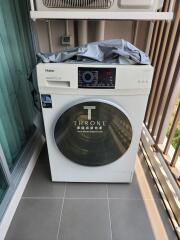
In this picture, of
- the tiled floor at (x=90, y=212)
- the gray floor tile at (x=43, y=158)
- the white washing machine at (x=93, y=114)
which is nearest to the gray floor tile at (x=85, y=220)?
the tiled floor at (x=90, y=212)

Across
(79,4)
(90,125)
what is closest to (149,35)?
(79,4)

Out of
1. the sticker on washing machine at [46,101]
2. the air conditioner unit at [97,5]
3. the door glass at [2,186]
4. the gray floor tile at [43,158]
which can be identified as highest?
the air conditioner unit at [97,5]

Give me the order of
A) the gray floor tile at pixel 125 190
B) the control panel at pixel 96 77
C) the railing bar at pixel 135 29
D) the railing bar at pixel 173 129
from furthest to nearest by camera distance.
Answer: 1. the railing bar at pixel 135 29
2. the gray floor tile at pixel 125 190
3. the railing bar at pixel 173 129
4. the control panel at pixel 96 77

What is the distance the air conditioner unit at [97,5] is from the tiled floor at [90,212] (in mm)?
1260

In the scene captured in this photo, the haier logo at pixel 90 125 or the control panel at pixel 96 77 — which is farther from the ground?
the control panel at pixel 96 77

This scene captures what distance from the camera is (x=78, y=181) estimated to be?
1.50m

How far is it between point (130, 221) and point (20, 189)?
0.83 m

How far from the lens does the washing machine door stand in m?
1.17

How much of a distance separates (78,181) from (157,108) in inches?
35.8

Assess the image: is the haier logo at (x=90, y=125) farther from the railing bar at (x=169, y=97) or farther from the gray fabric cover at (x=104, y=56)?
the railing bar at (x=169, y=97)

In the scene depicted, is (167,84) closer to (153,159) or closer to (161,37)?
(161,37)

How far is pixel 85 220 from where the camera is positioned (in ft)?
4.23

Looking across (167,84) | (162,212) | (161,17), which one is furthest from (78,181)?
(161,17)

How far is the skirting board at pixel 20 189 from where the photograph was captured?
3.88 feet
